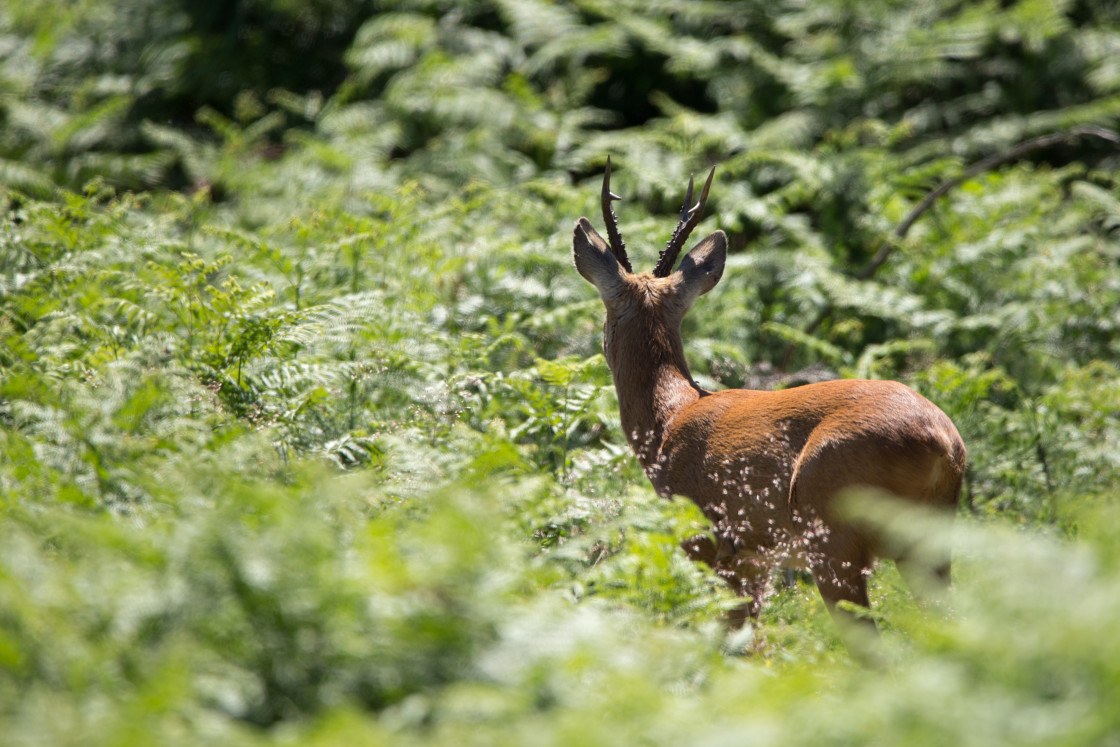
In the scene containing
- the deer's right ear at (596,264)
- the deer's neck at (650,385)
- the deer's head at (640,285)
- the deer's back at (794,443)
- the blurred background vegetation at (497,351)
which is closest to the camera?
the blurred background vegetation at (497,351)

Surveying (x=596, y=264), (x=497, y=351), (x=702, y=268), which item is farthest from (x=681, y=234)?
(x=497, y=351)

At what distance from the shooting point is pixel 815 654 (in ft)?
11.0

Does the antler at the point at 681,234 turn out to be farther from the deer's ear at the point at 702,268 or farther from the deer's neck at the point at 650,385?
the deer's neck at the point at 650,385

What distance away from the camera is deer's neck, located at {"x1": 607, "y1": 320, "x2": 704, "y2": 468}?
188 inches

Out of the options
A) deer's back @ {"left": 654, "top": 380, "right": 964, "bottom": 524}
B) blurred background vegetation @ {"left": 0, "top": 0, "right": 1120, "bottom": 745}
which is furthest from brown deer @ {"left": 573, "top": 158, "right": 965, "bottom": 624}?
blurred background vegetation @ {"left": 0, "top": 0, "right": 1120, "bottom": 745}

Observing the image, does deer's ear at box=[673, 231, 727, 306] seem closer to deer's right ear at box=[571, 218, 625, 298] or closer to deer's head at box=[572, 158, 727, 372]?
deer's head at box=[572, 158, 727, 372]

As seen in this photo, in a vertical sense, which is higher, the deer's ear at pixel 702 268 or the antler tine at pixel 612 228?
the antler tine at pixel 612 228

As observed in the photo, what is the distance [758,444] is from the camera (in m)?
4.22

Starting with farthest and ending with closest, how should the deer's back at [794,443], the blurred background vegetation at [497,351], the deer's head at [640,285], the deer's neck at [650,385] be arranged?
the deer's head at [640,285] → the deer's neck at [650,385] → the deer's back at [794,443] → the blurred background vegetation at [497,351]

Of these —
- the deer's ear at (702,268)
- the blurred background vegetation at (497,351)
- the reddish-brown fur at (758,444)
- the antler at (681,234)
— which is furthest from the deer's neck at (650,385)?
the antler at (681,234)

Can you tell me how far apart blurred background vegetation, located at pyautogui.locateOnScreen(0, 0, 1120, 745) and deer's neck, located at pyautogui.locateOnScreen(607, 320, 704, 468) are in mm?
185

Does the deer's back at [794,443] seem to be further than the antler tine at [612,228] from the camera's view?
No

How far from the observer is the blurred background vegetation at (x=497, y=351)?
2.18m

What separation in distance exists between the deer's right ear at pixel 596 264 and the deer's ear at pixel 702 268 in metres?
0.33
